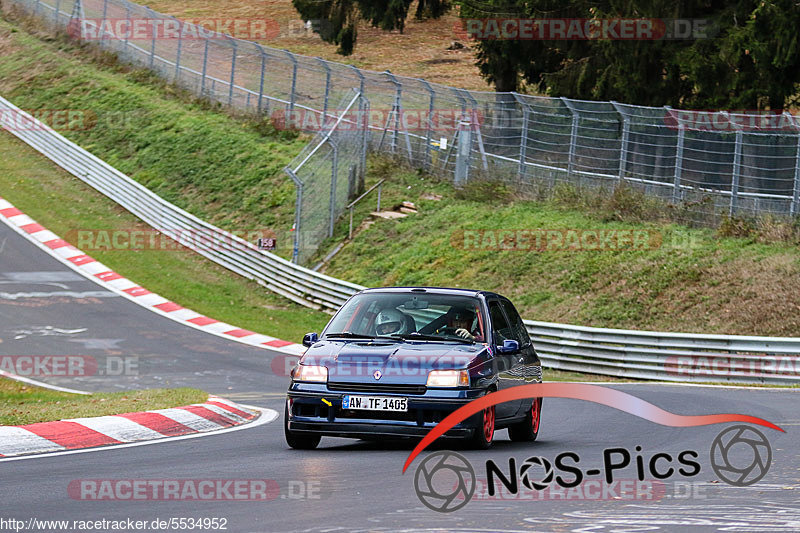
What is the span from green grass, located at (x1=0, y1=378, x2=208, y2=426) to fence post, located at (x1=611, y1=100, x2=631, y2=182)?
14.5m

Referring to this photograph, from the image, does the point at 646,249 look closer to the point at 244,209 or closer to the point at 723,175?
the point at 723,175

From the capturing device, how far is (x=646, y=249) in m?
24.9

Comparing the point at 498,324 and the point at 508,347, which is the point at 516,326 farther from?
the point at 508,347

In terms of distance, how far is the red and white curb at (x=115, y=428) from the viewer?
9508 mm

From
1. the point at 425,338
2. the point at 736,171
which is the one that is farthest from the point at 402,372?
the point at 736,171

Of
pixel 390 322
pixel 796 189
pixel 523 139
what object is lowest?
Result: pixel 796 189

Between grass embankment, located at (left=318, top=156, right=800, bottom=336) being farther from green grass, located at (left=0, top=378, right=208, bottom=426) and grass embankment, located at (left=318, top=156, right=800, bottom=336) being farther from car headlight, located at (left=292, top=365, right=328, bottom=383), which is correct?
car headlight, located at (left=292, top=365, right=328, bottom=383)

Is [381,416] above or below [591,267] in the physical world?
above

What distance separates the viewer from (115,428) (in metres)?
10.5

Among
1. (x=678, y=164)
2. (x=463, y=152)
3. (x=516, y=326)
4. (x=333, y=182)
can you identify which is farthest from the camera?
(x=463, y=152)

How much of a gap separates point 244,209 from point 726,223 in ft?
50.1

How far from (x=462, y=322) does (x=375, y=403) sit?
57.2 inches

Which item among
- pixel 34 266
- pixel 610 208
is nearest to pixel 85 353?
pixel 34 266

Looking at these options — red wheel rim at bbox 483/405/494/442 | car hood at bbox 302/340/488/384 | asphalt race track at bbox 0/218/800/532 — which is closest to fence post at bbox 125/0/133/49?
asphalt race track at bbox 0/218/800/532
